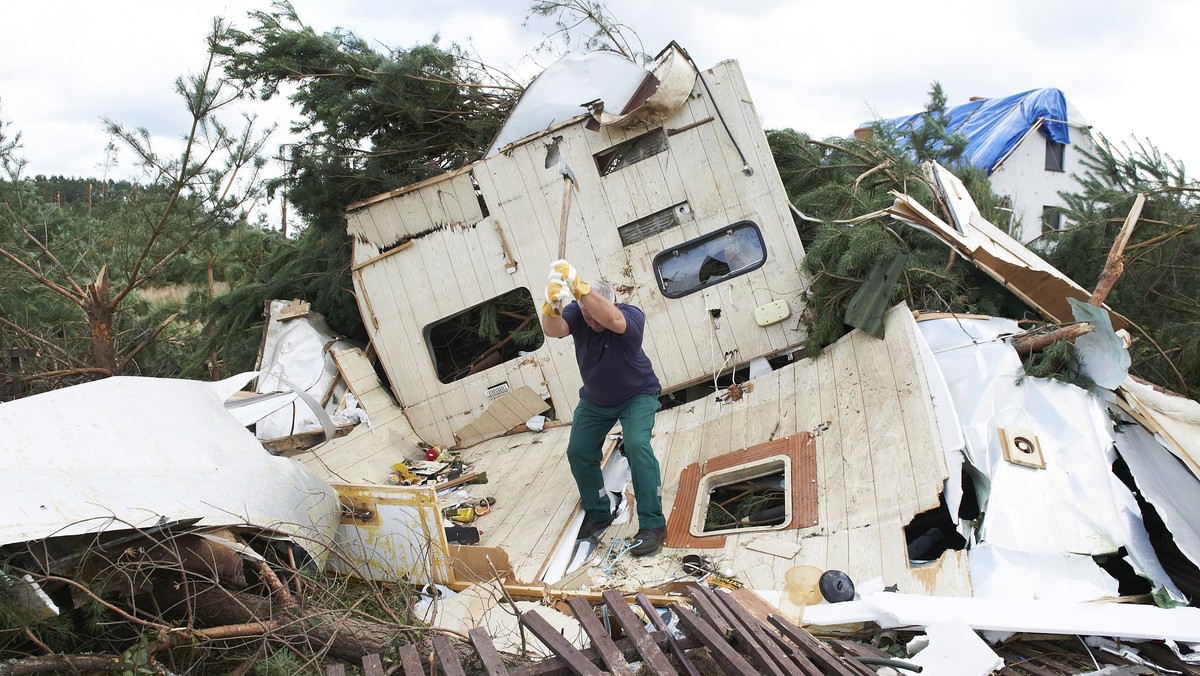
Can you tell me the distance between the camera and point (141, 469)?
394 cm

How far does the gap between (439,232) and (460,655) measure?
4.71 metres

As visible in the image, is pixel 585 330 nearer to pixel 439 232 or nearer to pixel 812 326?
pixel 812 326

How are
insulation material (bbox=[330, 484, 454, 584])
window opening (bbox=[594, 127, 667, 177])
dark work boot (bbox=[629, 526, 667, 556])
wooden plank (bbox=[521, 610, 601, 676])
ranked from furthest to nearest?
1. window opening (bbox=[594, 127, 667, 177])
2. dark work boot (bbox=[629, 526, 667, 556])
3. insulation material (bbox=[330, 484, 454, 584])
4. wooden plank (bbox=[521, 610, 601, 676])

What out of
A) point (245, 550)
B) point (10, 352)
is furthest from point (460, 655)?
point (10, 352)

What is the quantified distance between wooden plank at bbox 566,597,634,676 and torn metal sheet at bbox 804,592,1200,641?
1192 millimetres

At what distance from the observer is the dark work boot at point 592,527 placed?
5.13 metres

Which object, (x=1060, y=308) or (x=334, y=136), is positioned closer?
(x=1060, y=308)

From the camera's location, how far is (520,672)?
300cm

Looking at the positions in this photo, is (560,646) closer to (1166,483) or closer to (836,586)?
(836,586)

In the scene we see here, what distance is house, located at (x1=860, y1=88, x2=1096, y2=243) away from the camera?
53.2 ft

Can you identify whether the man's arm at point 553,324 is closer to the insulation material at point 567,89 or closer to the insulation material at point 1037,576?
the insulation material at point 1037,576

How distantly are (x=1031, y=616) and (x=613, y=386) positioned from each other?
2465mm


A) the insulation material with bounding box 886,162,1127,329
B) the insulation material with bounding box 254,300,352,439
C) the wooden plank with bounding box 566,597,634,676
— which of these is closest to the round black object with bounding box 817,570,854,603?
the wooden plank with bounding box 566,597,634,676

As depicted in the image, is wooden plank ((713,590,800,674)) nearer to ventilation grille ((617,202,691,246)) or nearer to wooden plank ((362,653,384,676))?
wooden plank ((362,653,384,676))
